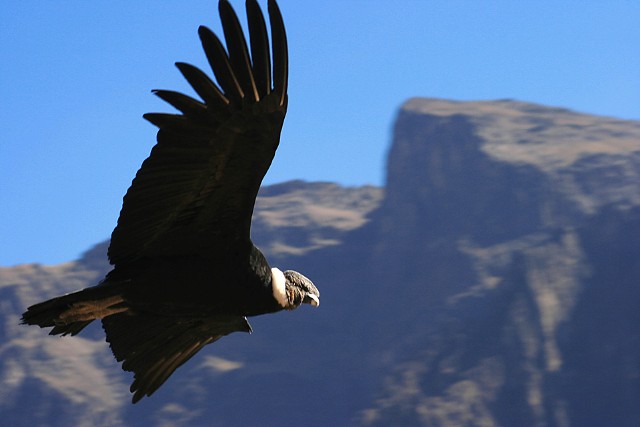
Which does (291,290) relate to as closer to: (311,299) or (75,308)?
(311,299)

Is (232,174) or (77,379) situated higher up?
(77,379)

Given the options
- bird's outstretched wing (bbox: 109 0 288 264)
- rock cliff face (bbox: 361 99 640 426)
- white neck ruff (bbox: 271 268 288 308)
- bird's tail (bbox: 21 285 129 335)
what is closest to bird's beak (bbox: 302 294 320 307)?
white neck ruff (bbox: 271 268 288 308)

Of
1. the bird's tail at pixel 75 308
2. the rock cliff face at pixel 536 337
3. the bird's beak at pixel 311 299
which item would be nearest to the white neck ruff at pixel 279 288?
the bird's beak at pixel 311 299

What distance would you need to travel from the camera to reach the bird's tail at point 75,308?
976 cm

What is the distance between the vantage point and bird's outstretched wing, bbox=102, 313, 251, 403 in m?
11.3

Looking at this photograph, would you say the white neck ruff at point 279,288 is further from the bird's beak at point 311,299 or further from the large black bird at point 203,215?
the bird's beak at point 311,299

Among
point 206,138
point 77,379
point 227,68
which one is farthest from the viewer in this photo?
point 77,379

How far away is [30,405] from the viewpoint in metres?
183

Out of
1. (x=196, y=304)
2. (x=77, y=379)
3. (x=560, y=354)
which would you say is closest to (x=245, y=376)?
(x=77, y=379)

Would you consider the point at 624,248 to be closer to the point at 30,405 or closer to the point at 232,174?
the point at 30,405

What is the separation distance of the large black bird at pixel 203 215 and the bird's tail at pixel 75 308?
0.04 feet

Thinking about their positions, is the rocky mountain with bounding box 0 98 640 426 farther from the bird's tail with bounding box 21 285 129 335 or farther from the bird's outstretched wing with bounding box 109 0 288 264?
the bird's outstretched wing with bounding box 109 0 288 264

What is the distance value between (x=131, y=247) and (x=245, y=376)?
180m

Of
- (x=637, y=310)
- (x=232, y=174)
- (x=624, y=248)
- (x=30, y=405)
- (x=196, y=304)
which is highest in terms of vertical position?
(x=624, y=248)
